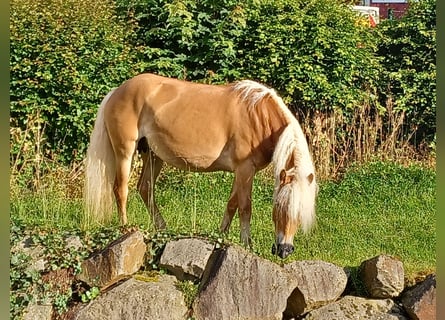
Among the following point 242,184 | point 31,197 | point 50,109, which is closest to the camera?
point 242,184

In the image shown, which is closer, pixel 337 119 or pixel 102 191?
pixel 102 191

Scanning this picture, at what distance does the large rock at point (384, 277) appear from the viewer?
14.1 feet

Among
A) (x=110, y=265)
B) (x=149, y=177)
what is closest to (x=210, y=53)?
(x=149, y=177)

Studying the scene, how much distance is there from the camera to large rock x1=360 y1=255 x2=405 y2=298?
429cm

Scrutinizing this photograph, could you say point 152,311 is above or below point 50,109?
below

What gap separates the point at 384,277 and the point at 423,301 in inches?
11.2

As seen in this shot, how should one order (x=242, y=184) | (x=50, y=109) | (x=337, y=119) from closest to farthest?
(x=242, y=184) < (x=50, y=109) < (x=337, y=119)

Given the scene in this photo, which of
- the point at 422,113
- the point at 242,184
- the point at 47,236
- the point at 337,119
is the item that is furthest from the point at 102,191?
the point at 422,113

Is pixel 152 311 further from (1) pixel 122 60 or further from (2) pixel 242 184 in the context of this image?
(1) pixel 122 60

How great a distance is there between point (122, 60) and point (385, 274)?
15.0 feet

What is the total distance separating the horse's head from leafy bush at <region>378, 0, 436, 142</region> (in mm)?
4720

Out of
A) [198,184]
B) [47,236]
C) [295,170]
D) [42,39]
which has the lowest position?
[198,184]

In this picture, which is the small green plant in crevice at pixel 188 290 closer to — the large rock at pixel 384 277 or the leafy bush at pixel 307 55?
the large rock at pixel 384 277

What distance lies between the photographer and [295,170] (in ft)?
14.7
